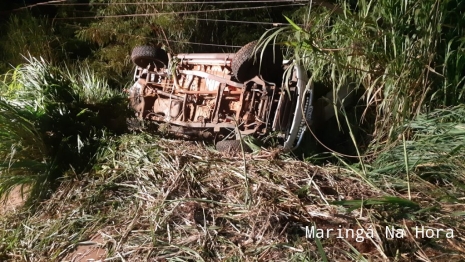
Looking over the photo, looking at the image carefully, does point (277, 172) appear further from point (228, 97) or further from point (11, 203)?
point (11, 203)

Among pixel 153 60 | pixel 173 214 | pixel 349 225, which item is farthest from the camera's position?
pixel 153 60

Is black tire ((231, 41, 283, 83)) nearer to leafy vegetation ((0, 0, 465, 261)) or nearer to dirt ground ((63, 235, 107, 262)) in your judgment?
leafy vegetation ((0, 0, 465, 261))

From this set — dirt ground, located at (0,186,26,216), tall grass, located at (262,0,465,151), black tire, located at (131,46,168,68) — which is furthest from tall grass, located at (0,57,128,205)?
tall grass, located at (262,0,465,151)

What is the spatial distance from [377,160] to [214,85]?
1.71m

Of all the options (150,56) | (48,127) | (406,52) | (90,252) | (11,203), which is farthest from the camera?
(150,56)

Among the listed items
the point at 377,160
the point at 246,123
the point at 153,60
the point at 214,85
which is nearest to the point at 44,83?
the point at 153,60

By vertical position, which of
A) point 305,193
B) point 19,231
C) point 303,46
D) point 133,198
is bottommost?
point 19,231

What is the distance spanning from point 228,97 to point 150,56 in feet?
3.91

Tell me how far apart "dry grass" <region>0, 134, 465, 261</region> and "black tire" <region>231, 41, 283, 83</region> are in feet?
2.55

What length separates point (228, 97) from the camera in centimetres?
418

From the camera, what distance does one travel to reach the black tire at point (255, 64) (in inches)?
156

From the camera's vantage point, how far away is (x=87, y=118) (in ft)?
13.5

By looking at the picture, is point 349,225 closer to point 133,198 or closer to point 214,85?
point 133,198

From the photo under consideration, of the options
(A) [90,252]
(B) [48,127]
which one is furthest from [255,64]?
(A) [90,252]
